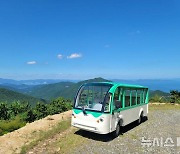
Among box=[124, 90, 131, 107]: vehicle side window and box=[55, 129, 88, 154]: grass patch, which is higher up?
box=[124, 90, 131, 107]: vehicle side window

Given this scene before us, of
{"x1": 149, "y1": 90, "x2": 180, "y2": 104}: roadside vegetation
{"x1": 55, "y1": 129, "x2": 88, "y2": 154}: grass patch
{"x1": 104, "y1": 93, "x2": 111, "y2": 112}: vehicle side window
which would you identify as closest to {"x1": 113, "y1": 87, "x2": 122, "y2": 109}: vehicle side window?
{"x1": 104, "y1": 93, "x2": 111, "y2": 112}: vehicle side window

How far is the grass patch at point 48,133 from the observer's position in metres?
12.2

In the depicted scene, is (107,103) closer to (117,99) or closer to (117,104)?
(117,104)

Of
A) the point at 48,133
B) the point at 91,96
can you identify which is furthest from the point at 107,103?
the point at 48,133

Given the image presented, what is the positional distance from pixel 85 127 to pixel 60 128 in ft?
12.3

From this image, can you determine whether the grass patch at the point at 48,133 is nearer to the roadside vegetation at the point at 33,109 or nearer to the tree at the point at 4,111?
the roadside vegetation at the point at 33,109

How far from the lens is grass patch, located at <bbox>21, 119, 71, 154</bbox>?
12219mm

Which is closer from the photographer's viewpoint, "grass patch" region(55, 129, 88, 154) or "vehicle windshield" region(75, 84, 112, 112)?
"grass patch" region(55, 129, 88, 154)

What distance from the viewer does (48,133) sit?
584 inches

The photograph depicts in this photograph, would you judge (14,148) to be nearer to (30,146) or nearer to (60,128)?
(30,146)

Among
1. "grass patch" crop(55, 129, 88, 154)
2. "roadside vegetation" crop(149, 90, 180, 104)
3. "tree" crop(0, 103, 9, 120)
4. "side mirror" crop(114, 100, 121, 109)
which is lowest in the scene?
"tree" crop(0, 103, 9, 120)

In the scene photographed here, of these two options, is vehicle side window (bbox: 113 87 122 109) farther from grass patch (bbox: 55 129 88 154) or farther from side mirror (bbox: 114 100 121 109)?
grass patch (bbox: 55 129 88 154)

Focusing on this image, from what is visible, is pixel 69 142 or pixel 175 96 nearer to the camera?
pixel 69 142

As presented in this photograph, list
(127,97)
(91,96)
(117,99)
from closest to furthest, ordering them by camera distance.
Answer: (117,99) → (91,96) → (127,97)
